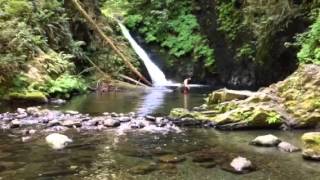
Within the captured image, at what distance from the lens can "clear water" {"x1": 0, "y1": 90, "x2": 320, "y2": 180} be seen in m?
6.57

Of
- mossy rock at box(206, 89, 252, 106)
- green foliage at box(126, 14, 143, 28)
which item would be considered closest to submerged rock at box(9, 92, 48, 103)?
mossy rock at box(206, 89, 252, 106)

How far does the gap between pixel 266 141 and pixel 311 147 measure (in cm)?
104

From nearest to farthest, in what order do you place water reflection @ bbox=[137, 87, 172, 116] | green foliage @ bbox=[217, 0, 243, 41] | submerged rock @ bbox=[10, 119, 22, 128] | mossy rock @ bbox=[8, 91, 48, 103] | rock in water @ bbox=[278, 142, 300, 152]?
1. rock in water @ bbox=[278, 142, 300, 152]
2. submerged rock @ bbox=[10, 119, 22, 128]
3. water reflection @ bbox=[137, 87, 172, 116]
4. mossy rock @ bbox=[8, 91, 48, 103]
5. green foliage @ bbox=[217, 0, 243, 41]

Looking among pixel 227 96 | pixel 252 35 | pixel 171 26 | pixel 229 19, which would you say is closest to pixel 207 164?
pixel 227 96

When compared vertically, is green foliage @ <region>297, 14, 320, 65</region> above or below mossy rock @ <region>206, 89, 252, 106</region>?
above

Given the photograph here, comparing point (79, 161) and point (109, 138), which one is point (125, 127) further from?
point (79, 161)

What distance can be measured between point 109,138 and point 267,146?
2.66 meters

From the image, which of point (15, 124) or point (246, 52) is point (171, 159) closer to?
point (15, 124)

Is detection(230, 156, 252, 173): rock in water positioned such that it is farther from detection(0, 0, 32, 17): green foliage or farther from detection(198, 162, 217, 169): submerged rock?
detection(0, 0, 32, 17): green foliage

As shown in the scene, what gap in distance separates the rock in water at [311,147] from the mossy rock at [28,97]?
884 centimetres

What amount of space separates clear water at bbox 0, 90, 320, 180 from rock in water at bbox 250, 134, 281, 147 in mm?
196

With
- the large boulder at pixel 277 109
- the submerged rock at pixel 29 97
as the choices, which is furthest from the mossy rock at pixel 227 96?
the submerged rock at pixel 29 97

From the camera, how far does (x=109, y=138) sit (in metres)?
8.96

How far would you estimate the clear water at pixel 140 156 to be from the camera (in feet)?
21.6
